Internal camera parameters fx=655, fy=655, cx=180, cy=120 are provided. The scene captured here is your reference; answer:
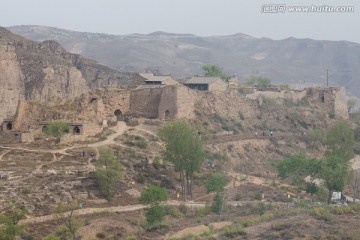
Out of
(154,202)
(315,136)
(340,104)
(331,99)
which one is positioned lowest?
(154,202)

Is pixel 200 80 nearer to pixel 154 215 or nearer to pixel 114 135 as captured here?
pixel 114 135

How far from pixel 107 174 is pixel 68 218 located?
7.40 metres

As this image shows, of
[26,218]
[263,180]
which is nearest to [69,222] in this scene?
[26,218]

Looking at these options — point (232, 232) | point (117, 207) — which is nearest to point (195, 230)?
point (232, 232)

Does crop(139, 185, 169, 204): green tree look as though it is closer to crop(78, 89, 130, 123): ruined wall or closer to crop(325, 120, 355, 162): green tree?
crop(78, 89, 130, 123): ruined wall

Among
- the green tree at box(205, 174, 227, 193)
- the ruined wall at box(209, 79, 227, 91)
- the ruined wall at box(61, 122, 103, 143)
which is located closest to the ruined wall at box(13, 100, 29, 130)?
the ruined wall at box(61, 122, 103, 143)

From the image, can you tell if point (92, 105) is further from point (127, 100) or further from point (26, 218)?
point (26, 218)

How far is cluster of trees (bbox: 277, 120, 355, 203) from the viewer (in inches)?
1705

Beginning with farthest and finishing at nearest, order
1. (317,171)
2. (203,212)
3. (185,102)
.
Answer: (185,102) → (317,171) → (203,212)

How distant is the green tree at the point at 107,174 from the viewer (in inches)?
1623

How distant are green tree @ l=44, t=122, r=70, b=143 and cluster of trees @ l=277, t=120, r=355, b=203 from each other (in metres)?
16.2

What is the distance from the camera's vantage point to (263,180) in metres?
50.9

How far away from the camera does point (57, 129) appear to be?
4866 centimetres

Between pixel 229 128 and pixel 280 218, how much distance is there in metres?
27.4
